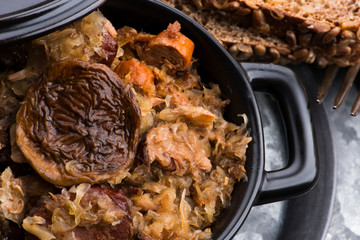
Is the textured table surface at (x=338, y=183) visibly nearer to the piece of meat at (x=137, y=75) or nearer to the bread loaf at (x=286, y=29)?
the bread loaf at (x=286, y=29)

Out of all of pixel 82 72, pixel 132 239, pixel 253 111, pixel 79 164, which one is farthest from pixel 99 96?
pixel 253 111

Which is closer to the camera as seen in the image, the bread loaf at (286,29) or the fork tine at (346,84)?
the bread loaf at (286,29)

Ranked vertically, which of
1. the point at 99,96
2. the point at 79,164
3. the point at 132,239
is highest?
the point at 99,96

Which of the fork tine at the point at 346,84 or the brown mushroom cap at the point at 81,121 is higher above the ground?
the brown mushroom cap at the point at 81,121

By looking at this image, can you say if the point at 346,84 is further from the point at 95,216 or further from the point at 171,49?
the point at 95,216

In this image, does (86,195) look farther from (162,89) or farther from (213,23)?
(213,23)

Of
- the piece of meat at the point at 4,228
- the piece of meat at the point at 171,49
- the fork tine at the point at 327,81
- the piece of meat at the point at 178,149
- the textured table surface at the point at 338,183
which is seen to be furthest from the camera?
the fork tine at the point at 327,81

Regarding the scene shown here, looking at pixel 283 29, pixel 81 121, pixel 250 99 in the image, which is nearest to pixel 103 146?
pixel 81 121

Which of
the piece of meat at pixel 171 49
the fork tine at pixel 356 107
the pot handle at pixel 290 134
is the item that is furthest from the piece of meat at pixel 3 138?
the fork tine at pixel 356 107
